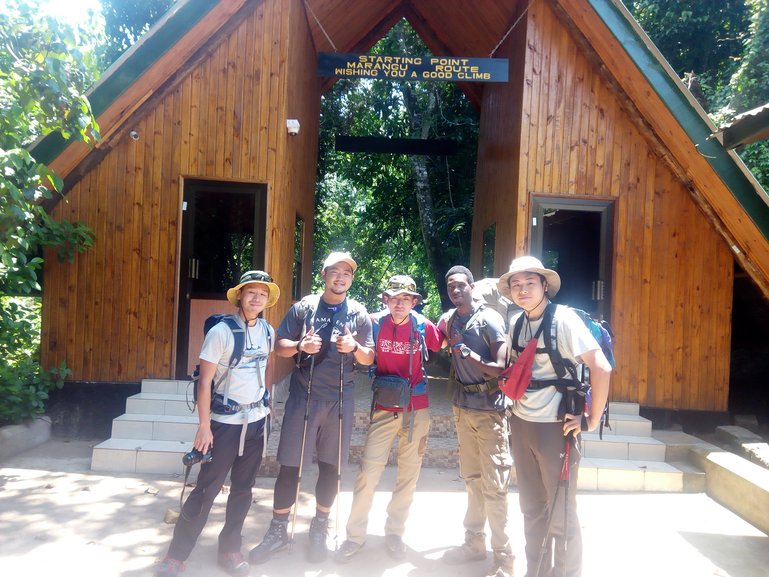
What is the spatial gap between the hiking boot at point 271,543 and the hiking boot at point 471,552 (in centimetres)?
111

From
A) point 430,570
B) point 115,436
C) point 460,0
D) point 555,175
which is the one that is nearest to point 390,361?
point 430,570

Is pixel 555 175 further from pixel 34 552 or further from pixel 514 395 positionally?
pixel 34 552

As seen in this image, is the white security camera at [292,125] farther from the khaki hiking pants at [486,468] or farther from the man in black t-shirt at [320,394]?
the khaki hiking pants at [486,468]

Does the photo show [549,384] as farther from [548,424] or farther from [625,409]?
[625,409]

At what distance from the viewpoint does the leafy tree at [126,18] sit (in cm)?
1329

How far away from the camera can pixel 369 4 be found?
888cm

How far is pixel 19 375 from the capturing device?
19.9 ft

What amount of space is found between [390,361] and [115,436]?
354 cm

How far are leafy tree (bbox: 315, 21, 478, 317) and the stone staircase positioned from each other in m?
6.98

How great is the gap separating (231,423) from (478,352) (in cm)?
166

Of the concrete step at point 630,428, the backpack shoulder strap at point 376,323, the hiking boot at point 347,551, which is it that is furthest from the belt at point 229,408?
the concrete step at point 630,428

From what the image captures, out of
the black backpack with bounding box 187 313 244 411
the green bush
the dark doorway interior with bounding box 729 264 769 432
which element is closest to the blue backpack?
the black backpack with bounding box 187 313 244 411

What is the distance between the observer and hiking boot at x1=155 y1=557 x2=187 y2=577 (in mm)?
3248

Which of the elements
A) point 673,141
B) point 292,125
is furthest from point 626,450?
point 292,125
